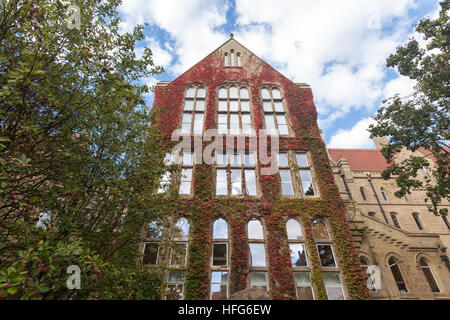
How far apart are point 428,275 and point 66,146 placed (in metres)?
21.2

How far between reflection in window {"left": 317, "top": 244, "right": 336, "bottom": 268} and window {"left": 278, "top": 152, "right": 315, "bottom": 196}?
2.85 metres

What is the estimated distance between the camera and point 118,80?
18.3 feet

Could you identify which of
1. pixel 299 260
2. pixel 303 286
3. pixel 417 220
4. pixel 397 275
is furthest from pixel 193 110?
pixel 417 220

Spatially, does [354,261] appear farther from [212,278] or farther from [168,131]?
[168,131]

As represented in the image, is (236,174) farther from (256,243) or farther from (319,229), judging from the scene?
(319,229)

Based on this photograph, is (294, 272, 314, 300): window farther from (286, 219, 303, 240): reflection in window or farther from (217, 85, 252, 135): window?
(217, 85, 252, 135): window

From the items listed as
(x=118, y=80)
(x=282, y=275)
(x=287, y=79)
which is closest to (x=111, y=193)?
(x=118, y=80)

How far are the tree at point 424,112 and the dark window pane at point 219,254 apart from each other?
11.4 meters

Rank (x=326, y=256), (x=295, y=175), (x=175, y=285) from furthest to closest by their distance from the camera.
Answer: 1. (x=295, y=175)
2. (x=326, y=256)
3. (x=175, y=285)

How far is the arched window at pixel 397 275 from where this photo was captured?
13.6m

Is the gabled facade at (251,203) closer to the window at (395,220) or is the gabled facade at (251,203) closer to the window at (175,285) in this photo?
the window at (175,285)

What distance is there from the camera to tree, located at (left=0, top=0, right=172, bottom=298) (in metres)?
4.18

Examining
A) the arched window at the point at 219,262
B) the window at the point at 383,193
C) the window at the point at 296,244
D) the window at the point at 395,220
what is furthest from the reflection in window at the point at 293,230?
the window at the point at 383,193

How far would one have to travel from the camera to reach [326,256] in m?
11.0
